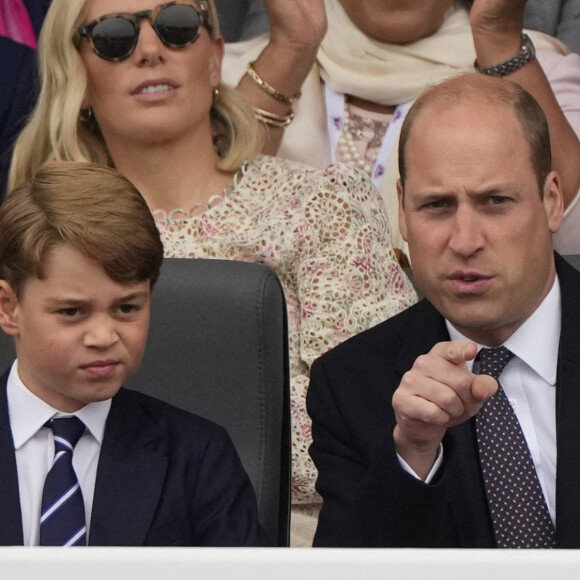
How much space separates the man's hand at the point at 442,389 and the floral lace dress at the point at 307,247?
620 mm

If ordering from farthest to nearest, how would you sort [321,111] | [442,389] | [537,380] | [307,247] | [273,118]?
[321,111] < [273,118] < [307,247] < [537,380] < [442,389]

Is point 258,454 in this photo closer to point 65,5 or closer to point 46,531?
point 46,531

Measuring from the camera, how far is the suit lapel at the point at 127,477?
1182mm

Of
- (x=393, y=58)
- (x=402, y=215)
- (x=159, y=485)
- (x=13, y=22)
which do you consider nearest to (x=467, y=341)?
(x=402, y=215)

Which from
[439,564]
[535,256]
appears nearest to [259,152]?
[535,256]

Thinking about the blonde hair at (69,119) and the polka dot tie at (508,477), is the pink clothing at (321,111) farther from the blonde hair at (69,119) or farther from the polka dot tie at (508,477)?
the polka dot tie at (508,477)

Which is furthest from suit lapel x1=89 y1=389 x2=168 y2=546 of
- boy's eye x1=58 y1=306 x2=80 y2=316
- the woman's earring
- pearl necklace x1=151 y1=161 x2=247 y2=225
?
the woman's earring

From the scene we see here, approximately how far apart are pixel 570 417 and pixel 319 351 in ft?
1.93

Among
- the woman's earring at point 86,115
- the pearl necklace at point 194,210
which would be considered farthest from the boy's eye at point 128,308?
the woman's earring at point 86,115

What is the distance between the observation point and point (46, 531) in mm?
1156

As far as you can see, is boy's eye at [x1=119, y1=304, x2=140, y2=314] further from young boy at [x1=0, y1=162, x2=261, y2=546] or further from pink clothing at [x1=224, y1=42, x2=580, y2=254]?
pink clothing at [x1=224, y1=42, x2=580, y2=254]

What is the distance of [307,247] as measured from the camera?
5.97 feet

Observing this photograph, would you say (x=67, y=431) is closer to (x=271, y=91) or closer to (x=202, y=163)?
(x=202, y=163)

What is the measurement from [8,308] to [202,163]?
0.75 meters
